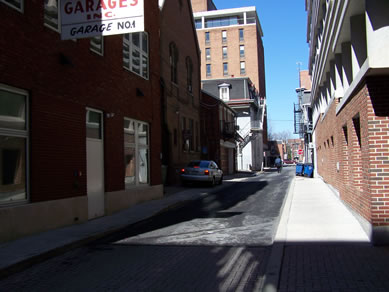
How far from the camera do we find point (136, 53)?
584 inches

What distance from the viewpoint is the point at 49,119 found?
30.6ft

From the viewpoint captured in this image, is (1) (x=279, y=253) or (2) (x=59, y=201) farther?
(2) (x=59, y=201)

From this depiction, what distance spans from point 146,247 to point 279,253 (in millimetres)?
2630

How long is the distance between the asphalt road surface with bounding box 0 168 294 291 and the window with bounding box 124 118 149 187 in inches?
145

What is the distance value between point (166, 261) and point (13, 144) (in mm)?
4156

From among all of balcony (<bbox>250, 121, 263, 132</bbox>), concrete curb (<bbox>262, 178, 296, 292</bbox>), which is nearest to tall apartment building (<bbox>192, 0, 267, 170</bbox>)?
balcony (<bbox>250, 121, 263, 132</bbox>)

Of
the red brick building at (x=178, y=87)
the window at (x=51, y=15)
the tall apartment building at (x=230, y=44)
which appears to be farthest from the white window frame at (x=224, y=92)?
the window at (x=51, y=15)

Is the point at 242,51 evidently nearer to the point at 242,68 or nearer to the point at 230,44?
the point at 230,44

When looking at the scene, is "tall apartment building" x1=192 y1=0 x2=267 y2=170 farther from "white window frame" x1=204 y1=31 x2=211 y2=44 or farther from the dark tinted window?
the dark tinted window

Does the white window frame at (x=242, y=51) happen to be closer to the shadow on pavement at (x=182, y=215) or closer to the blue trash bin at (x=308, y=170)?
the blue trash bin at (x=308, y=170)

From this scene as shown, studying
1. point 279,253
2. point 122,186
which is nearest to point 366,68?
point 279,253

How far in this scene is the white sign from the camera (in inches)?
311

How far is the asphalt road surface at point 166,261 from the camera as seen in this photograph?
5430 mm

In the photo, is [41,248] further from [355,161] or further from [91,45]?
[355,161]
